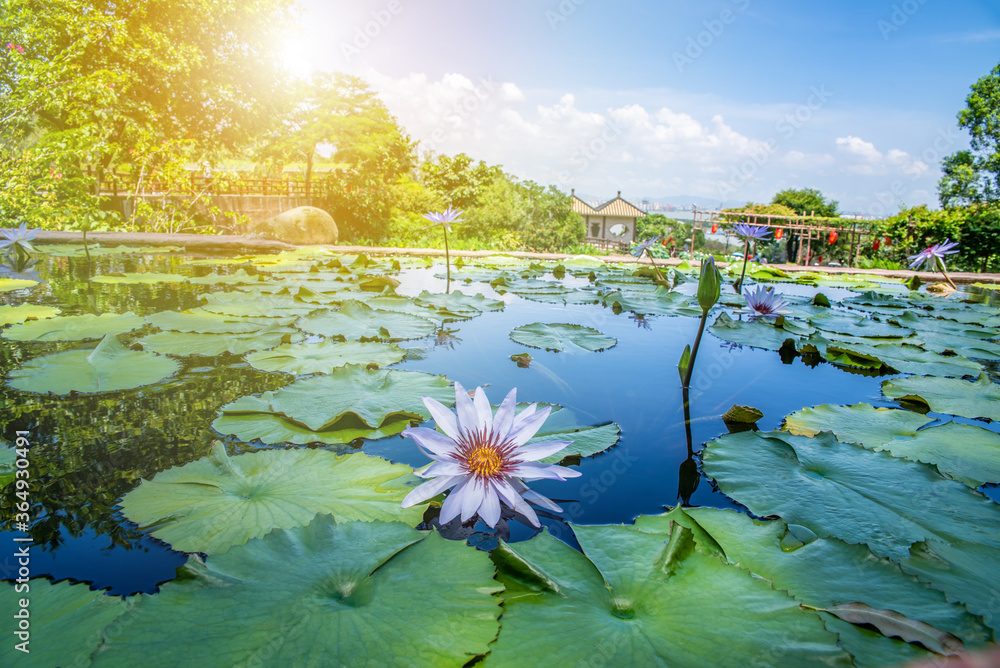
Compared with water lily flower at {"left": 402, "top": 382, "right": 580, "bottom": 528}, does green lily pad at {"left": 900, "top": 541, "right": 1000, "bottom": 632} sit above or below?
below

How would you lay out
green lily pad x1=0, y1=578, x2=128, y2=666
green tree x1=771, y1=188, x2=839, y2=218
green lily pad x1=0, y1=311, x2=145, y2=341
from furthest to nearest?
green tree x1=771, y1=188, x2=839, y2=218 < green lily pad x1=0, y1=311, x2=145, y2=341 < green lily pad x1=0, y1=578, x2=128, y2=666

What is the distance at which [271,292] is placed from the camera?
9.26 ft

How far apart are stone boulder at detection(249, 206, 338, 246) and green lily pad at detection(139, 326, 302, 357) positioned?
248 inches

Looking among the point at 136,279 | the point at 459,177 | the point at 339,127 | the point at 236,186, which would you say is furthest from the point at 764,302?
the point at 459,177

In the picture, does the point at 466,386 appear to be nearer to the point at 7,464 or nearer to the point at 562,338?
the point at 562,338

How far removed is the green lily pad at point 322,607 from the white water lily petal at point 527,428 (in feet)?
0.57

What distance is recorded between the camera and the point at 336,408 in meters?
1.23

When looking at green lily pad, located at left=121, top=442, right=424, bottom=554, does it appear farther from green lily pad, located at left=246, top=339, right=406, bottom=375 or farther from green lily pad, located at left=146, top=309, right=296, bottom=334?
green lily pad, located at left=146, top=309, right=296, bottom=334

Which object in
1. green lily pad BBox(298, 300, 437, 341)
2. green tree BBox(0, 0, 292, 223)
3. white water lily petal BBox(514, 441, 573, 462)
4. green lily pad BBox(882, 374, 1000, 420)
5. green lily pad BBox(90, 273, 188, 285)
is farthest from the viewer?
green tree BBox(0, 0, 292, 223)

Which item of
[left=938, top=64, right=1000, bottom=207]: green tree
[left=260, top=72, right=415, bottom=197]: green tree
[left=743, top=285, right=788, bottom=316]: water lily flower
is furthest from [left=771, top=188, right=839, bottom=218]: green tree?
[left=743, top=285, right=788, bottom=316]: water lily flower

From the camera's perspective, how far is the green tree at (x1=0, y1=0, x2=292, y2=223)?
27.2 ft

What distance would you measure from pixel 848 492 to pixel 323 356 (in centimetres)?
148

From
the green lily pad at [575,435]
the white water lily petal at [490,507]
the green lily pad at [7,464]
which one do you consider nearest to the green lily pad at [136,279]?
the green lily pad at [7,464]

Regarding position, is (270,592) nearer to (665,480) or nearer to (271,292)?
(665,480)
